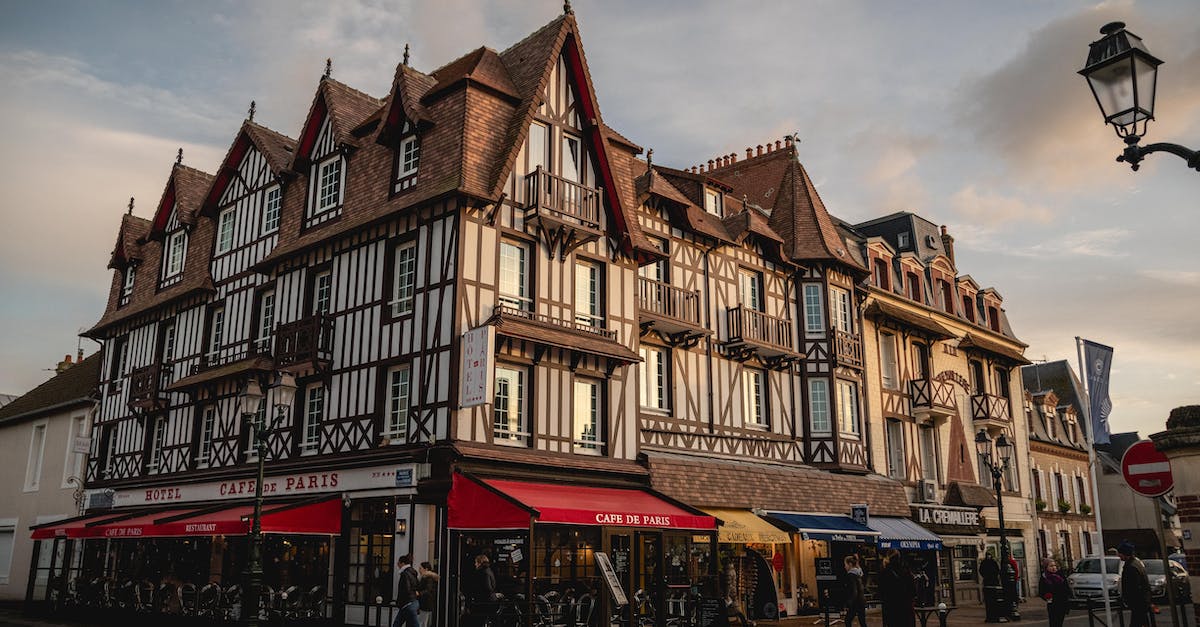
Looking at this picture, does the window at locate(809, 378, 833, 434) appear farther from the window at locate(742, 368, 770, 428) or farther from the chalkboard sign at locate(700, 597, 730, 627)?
the chalkboard sign at locate(700, 597, 730, 627)

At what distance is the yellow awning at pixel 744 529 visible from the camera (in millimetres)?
20766

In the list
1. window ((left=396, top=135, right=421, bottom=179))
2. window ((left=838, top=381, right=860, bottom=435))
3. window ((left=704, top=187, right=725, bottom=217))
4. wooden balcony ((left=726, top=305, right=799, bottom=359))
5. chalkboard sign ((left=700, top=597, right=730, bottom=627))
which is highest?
window ((left=704, top=187, right=725, bottom=217))

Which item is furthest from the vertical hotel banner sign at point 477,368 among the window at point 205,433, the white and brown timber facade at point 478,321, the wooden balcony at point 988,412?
the wooden balcony at point 988,412

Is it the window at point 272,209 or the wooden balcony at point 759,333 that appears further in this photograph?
the wooden balcony at point 759,333

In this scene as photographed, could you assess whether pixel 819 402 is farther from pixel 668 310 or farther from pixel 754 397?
pixel 668 310

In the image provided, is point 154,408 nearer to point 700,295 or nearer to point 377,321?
point 377,321

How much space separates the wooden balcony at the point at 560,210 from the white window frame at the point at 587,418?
2.95 metres

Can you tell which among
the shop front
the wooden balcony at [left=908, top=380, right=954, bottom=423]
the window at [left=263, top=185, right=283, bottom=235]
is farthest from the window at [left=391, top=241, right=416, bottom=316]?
the wooden balcony at [left=908, top=380, right=954, bottom=423]

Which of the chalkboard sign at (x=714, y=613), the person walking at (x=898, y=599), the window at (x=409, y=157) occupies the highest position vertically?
Answer: the window at (x=409, y=157)

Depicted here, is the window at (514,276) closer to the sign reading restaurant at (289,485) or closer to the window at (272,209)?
the sign reading restaurant at (289,485)

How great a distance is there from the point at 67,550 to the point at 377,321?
11382mm

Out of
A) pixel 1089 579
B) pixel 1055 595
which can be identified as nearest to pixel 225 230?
pixel 1055 595

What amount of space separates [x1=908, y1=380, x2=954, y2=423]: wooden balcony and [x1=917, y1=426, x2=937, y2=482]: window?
Answer: 0.41 meters

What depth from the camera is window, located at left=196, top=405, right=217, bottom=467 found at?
24.4m
